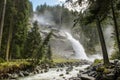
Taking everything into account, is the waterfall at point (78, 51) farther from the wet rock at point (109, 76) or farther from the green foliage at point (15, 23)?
the wet rock at point (109, 76)

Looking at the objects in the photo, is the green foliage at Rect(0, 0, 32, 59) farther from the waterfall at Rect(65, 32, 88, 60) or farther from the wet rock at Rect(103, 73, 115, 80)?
the waterfall at Rect(65, 32, 88, 60)

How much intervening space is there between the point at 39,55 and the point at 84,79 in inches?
863

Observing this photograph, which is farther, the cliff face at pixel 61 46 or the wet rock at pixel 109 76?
the cliff face at pixel 61 46

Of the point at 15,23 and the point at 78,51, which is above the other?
the point at 15,23

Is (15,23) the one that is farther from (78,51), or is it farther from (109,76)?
(78,51)

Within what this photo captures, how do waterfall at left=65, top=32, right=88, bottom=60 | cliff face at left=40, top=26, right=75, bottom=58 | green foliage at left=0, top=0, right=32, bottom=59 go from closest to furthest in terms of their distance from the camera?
green foliage at left=0, top=0, right=32, bottom=59 → waterfall at left=65, top=32, right=88, bottom=60 → cliff face at left=40, top=26, right=75, bottom=58

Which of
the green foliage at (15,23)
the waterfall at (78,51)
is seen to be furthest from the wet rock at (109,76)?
the waterfall at (78,51)

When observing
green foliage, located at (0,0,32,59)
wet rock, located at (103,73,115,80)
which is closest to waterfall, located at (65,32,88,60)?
green foliage, located at (0,0,32,59)

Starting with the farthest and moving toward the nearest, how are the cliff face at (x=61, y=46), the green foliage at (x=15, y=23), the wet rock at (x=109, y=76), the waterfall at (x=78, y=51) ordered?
the cliff face at (x=61, y=46)
the waterfall at (x=78, y=51)
the green foliage at (x=15, y=23)
the wet rock at (x=109, y=76)

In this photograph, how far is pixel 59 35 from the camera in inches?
3391

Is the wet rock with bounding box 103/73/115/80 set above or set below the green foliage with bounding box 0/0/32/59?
below

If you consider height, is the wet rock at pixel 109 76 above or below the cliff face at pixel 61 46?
below

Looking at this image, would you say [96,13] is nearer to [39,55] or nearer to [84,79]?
[84,79]

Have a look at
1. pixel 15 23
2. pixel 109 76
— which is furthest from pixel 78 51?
pixel 109 76
